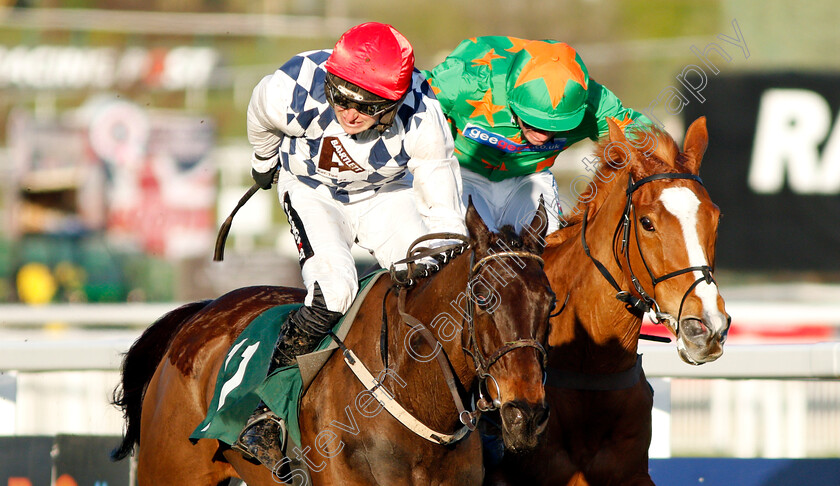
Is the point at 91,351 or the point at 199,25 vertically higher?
the point at 91,351

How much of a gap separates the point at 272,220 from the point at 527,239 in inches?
396

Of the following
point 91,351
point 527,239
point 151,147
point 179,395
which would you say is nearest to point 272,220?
point 151,147

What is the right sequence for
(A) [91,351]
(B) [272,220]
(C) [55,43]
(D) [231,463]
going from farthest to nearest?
(C) [55,43]
(B) [272,220]
(A) [91,351]
(D) [231,463]

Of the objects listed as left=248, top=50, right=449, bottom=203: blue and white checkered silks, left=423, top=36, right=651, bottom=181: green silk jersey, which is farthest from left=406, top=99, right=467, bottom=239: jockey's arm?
left=423, top=36, right=651, bottom=181: green silk jersey

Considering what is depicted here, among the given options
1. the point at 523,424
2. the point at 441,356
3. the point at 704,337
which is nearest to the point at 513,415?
the point at 523,424

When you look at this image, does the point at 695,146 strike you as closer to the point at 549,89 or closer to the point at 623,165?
the point at 623,165

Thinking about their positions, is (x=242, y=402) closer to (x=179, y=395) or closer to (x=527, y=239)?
(x=179, y=395)

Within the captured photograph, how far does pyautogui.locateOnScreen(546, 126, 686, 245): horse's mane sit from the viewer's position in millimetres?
3191

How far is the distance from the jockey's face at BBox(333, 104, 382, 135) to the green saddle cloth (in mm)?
437

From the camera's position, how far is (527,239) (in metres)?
2.55

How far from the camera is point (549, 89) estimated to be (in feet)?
11.6

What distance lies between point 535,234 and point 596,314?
783mm

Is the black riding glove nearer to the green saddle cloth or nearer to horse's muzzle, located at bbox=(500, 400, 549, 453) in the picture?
the green saddle cloth

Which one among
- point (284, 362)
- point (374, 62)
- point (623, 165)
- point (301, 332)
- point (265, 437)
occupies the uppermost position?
point (374, 62)
